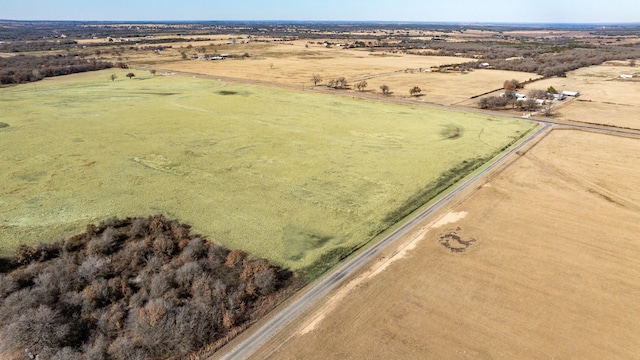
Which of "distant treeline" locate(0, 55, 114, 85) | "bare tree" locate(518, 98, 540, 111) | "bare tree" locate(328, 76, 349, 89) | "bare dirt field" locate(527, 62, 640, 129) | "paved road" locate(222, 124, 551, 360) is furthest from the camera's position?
"distant treeline" locate(0, 55, 114, 85)

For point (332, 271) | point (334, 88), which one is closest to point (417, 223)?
point (332, 271)

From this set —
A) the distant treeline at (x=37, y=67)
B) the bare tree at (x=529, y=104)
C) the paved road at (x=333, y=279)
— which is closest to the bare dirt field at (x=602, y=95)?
the bare tree at (x=529, y=104)

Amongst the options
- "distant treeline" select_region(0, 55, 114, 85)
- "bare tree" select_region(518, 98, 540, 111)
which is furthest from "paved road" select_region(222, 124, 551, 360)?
"distant treeline" select_region(0, 55, 114, 85)

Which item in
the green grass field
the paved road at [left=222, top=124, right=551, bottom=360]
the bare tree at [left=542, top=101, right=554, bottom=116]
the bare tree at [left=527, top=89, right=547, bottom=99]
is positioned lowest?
the paved road at [left=222, top=124, right=551, bottom=360]

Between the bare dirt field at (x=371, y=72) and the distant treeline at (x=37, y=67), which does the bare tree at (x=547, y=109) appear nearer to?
the bare dirt field at (x=371, y=72)

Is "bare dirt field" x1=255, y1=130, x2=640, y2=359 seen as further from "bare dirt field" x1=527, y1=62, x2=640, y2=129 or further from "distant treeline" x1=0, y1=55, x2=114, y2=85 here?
"distant treeline" x1=0, y1=55, x2=114, y2=85

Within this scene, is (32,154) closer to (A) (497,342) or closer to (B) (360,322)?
(B) (360,322)
